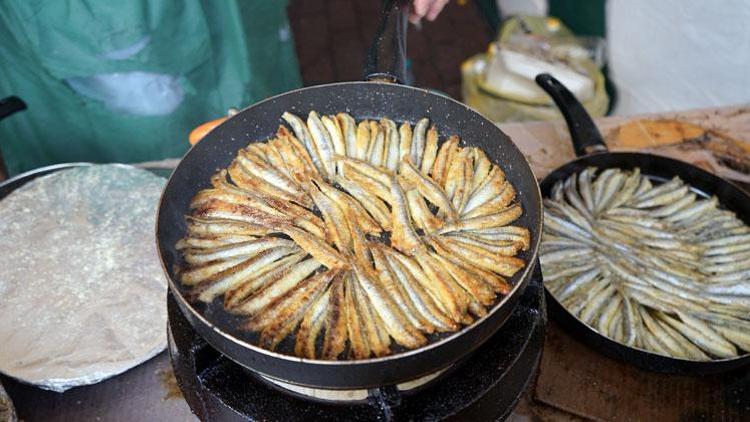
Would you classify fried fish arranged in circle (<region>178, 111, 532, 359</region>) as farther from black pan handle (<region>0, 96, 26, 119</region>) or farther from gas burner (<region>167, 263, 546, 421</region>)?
black pan handle (<region>0, 96, 26, 119</region>)

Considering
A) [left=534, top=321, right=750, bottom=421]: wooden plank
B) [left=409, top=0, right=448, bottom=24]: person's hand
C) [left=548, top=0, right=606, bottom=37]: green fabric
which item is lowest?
[left=534, top=321, right=750, bottom=421]: wooden plank

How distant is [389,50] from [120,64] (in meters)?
1.44

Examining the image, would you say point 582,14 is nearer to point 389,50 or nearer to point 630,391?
point 389,50

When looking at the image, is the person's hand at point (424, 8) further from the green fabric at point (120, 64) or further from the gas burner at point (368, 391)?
the gas burner at point (368, 391)

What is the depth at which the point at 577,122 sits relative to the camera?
245 cm

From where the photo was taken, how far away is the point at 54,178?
2305 mm

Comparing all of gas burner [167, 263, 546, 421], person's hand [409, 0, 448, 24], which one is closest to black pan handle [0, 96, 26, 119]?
gas burner [167, 263, 546, 421]

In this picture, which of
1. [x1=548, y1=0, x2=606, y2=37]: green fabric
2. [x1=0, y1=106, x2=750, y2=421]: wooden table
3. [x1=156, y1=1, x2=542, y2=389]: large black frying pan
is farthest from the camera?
[x1=548, y1=0, x2=606, y2=37]: green fabric

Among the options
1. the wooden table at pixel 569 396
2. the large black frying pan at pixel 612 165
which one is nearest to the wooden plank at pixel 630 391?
the wooden table at pixel 569 396

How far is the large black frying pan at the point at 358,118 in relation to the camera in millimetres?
1211

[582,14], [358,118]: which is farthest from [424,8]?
[582,14]

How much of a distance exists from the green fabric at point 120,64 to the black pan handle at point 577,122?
1605 millimetres

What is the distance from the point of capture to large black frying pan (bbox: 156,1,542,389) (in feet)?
3.97

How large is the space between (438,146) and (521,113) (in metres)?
2.04
